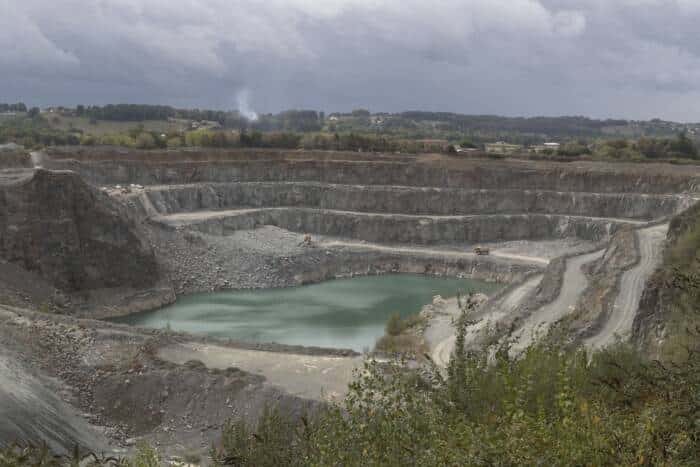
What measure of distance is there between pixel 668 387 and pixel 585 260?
116 ft

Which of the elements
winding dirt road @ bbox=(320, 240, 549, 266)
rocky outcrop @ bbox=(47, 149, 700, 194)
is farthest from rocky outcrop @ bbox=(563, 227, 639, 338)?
rocky outcrop @ bbox=(47, 149, 700, 194)

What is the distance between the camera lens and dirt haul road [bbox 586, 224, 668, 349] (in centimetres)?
2481

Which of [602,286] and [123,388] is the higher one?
[602,286]

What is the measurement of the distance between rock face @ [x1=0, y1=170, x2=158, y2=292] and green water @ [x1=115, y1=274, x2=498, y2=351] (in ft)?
12.1

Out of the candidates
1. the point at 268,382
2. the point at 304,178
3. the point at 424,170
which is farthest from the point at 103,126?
the point at 268,382

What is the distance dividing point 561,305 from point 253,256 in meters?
24.2

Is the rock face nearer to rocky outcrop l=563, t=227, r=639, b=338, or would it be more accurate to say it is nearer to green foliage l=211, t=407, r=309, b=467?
→ rocky outcrop l=563, t=227, r=639, b=338

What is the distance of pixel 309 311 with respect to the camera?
41750 millimetres

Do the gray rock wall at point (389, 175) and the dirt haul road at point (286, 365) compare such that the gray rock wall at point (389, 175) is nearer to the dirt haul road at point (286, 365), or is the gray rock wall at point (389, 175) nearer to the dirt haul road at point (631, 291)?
the dirt haul road at point (631, 291)

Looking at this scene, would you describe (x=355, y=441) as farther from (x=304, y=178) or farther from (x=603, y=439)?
(x=304, y=178)

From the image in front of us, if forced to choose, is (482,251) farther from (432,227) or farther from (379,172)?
(379,172)

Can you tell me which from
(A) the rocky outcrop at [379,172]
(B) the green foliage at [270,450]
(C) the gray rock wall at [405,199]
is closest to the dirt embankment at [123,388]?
(B) the green foliage at [270,450]

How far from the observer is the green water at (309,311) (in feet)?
119

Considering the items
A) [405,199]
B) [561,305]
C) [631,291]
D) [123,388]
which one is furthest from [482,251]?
[123,388]
